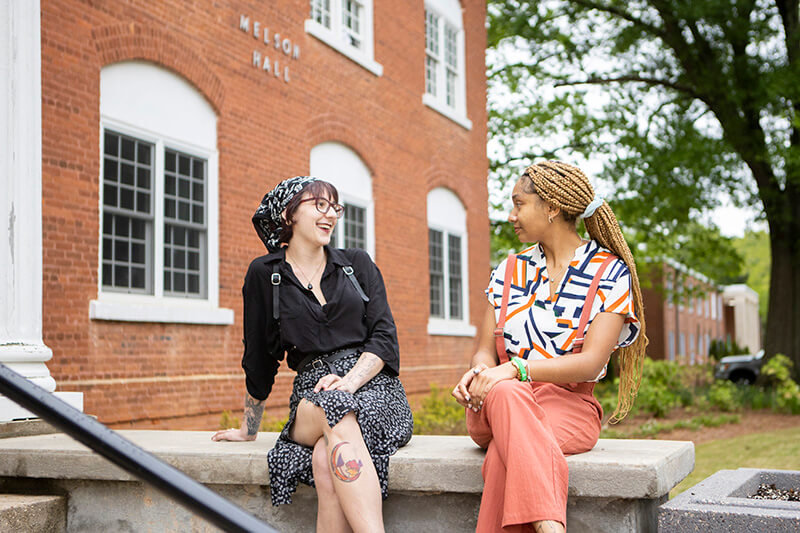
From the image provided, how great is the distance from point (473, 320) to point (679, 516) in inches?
520

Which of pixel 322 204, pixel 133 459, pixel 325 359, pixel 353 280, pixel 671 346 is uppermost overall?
pixel 322 204

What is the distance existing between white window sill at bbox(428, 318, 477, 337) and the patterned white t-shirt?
35.6 feet

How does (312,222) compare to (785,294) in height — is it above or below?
above

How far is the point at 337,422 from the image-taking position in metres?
3.42

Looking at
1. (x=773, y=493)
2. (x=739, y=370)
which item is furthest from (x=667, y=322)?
(x=773, y=493)

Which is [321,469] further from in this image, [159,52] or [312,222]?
[159,52]

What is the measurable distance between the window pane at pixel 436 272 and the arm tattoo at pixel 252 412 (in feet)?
35.2

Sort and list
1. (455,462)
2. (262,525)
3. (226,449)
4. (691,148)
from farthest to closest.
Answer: (691,148), (226,449), (455,462), (262,525)

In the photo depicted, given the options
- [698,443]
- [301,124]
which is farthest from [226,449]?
[698,443]

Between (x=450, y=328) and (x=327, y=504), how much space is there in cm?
1191

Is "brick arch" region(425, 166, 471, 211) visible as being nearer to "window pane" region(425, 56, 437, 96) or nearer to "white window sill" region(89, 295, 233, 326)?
"window pane" region(425, 56, 437, 96)

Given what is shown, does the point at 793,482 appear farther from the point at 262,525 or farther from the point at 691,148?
the point at 691,148

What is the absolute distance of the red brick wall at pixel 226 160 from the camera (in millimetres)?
7742

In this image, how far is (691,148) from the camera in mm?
17797
